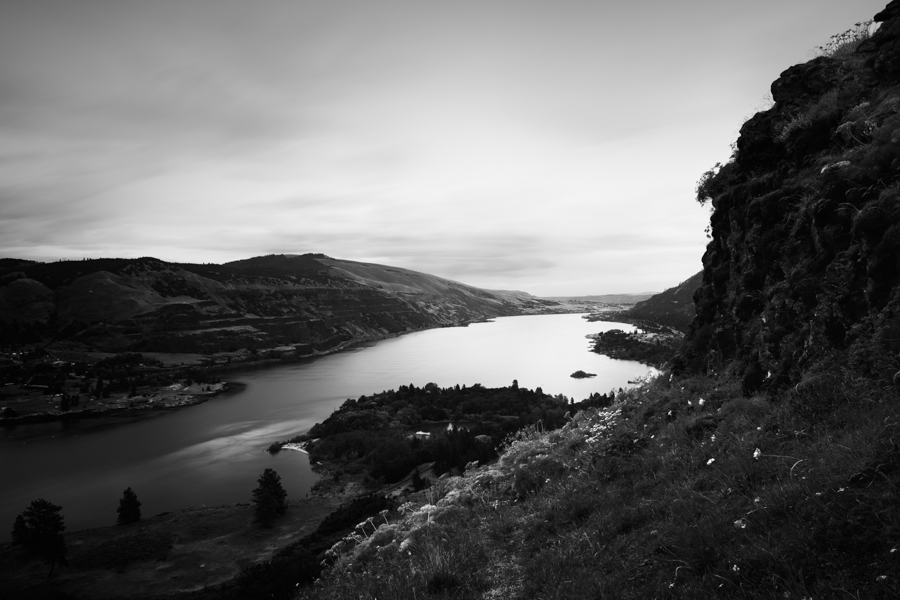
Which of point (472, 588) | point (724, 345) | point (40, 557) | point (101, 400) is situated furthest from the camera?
point (101, 400)

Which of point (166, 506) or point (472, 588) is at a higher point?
point (472, 588)

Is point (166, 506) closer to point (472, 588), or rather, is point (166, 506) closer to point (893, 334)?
point (472, 588)

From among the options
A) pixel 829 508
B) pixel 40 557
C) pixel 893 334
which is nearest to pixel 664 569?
pixel 829 508

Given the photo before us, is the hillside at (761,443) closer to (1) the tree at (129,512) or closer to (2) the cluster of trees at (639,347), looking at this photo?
(1) the tree at (129,512)

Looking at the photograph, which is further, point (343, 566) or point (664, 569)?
point (343, 566)

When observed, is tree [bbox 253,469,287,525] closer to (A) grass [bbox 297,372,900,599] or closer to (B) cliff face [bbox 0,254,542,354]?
(A) grass [bbox 297,372,900,599]

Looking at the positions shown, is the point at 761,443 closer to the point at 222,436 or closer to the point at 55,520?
the point at 55,520

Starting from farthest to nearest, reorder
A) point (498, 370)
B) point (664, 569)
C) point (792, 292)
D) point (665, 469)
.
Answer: point (498, 370) → point (792, 292) → point (665, 469) → point (664, 569)

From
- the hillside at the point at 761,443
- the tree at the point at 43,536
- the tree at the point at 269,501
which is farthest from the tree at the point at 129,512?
the hillside at the point at 761,443
